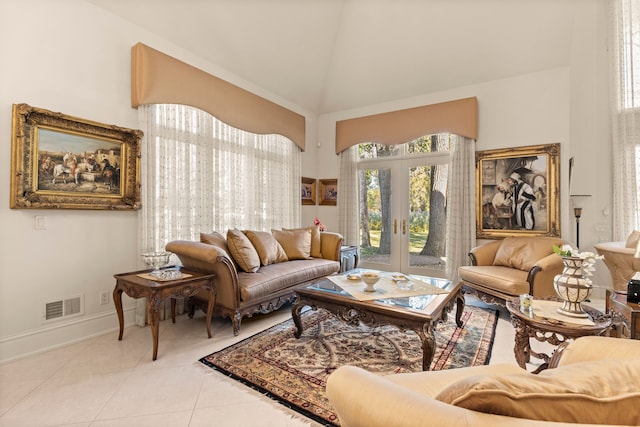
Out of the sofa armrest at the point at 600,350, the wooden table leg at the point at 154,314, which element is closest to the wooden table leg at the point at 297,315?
the wooden table leg at the point at 154,314

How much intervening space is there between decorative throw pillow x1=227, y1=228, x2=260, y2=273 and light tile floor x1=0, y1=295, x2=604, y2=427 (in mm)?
815

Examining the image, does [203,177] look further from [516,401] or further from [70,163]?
[516,401]

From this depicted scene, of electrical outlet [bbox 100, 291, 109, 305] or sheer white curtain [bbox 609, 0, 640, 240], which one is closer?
electrical outlet [bbox 100, 291, 109, 305]

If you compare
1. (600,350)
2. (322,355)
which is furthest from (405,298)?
(600,350)

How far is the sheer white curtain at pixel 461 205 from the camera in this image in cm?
488

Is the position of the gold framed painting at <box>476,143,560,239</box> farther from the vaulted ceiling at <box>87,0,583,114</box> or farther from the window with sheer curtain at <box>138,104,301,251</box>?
the window with sheer curtain at <box>138,104,301,251</box>

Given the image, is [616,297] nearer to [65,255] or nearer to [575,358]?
[575,358]

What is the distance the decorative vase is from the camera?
77.7 inches

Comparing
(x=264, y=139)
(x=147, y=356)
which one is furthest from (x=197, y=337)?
(x=264, y=139)

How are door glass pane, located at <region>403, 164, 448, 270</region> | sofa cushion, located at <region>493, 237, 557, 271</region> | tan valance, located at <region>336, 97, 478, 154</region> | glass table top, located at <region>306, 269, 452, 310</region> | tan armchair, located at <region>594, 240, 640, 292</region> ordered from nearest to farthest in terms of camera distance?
1. glass table top, located at <region>306, 269, 452, 310</region>
2. tan armchair, located at <region>594, 240, 640, 292</region>
3. sofa cushion, located at <region>493, 237, 557, 271</region>
4. tan valance, located at <region>336, 97, 478, 154</region>
5. door glass pane, located at <region>403, 164, 448, 270</region>

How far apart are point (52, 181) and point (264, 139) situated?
9.76 ft

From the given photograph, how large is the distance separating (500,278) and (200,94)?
176 inches

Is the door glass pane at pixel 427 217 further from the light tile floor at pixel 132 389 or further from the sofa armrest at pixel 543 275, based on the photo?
the light tile floor at pixel 132 389

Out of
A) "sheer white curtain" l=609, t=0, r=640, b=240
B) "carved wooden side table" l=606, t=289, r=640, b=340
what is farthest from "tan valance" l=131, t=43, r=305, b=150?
"sheer white curtain" l=609, t=0, r=640, b=240
